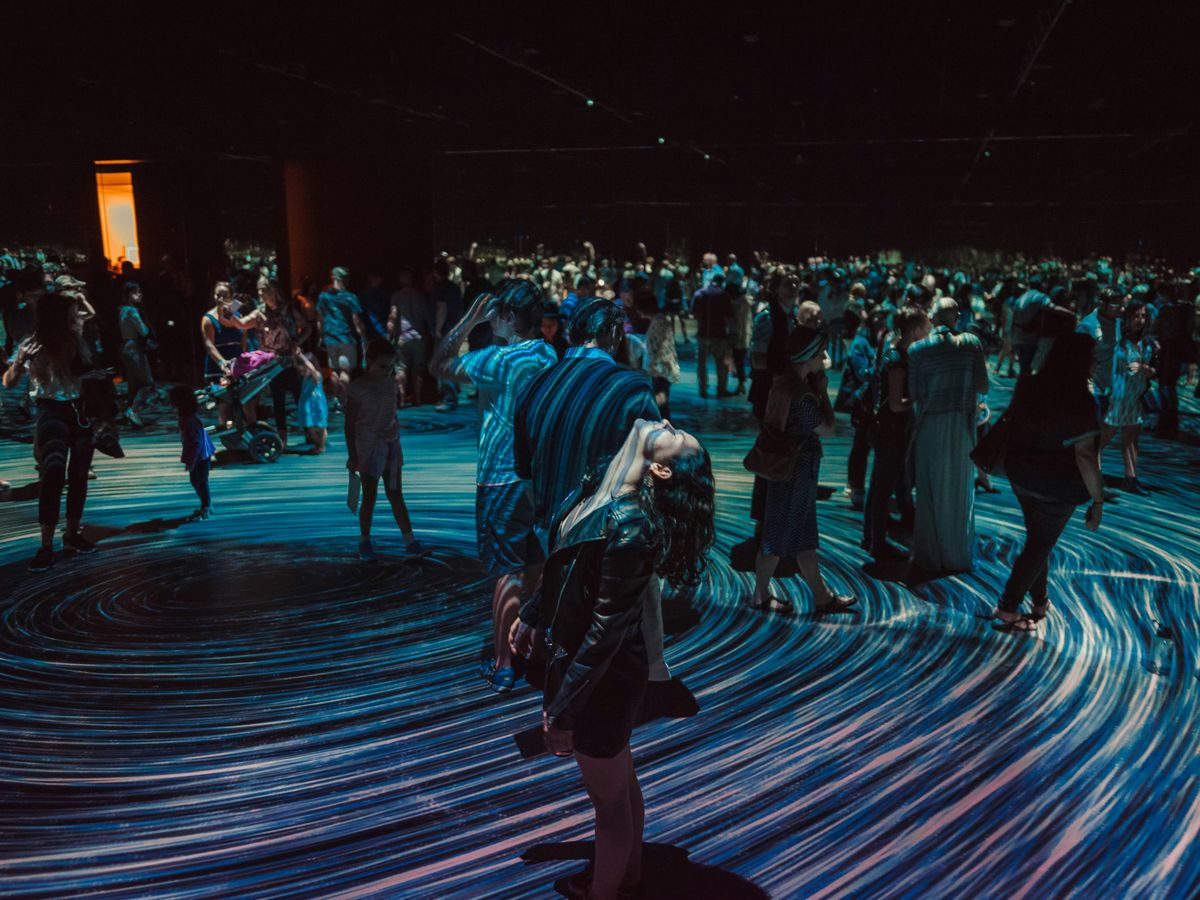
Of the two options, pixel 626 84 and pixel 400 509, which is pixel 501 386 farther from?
A: pixel 626 84

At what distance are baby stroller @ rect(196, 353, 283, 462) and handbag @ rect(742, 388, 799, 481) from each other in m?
5.75

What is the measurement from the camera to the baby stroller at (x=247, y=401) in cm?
947

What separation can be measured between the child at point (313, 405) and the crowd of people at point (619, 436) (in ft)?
0.06

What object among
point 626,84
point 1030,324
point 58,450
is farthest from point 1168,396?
point 58,450

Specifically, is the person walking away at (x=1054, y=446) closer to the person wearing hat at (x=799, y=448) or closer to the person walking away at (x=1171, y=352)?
the person wearing hat at (x=799, y=448)

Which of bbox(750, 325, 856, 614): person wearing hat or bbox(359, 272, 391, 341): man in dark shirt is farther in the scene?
bbox(359, 272, 391, 341): man in dark shirt

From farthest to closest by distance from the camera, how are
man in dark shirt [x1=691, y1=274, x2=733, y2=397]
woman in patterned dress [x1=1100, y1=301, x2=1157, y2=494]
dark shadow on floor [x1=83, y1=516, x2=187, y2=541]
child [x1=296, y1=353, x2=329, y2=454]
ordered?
man in dark shirt [x1=691, y1=274, x2=733, y2=397] < child [x1=296, y1=353, x2=329, y2=454] < woman in patterned dress [x1=1100, y1=301, x2=1157, y2=494] < dark shadow on floor [x1=83, y1=516, x2=187, y2=541]

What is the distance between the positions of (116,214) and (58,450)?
953 centimetres

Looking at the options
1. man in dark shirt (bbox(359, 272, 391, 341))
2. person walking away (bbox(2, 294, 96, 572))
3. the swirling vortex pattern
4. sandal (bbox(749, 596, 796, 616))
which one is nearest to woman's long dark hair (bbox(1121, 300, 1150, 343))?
the swirling vortex pattern

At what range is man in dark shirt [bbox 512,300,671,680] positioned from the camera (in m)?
3.85

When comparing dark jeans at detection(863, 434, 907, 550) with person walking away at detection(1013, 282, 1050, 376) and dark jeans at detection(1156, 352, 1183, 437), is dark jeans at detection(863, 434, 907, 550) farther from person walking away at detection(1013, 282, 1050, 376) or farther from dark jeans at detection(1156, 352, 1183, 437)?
dark jeans at detection(1156, 352, 1183, 437)

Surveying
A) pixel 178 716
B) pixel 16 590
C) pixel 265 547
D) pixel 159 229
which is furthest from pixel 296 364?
pixel 159 229

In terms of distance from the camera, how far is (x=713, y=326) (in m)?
12.6

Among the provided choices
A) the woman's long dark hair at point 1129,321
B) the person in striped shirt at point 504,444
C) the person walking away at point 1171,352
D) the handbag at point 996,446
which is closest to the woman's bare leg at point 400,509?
the person in striped shirt at point 504,444
